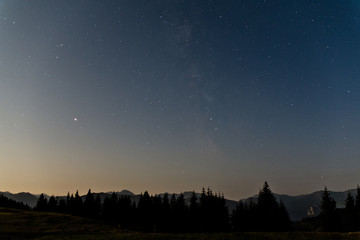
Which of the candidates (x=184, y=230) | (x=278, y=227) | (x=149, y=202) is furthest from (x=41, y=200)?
(x=278, y=227)

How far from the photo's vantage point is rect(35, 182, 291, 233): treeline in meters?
59.9

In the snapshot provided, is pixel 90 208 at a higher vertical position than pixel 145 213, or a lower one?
higher

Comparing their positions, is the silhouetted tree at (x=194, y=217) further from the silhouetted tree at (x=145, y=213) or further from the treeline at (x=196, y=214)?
the silhouetted tree at (x=145, y=213)

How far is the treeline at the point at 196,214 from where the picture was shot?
59.9 meters

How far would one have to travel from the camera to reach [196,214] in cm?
6644

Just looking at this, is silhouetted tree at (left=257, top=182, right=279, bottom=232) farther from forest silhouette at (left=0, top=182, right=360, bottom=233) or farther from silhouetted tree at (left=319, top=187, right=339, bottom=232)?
silhouetted tree at (left=319, top=187, right=339, bottom=232)

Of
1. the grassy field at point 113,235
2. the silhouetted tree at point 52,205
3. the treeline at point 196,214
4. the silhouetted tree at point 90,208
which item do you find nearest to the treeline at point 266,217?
the treeline at point 196,214

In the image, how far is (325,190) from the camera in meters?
64.9

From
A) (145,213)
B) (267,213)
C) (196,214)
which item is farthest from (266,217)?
(145,213)

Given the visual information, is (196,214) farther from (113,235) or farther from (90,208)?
(90,208)

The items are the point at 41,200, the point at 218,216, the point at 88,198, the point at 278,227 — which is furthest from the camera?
the point at 41,200

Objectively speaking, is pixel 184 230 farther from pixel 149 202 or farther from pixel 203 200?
pixel 149 202

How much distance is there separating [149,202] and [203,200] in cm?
2284

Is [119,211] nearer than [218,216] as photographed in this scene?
No
